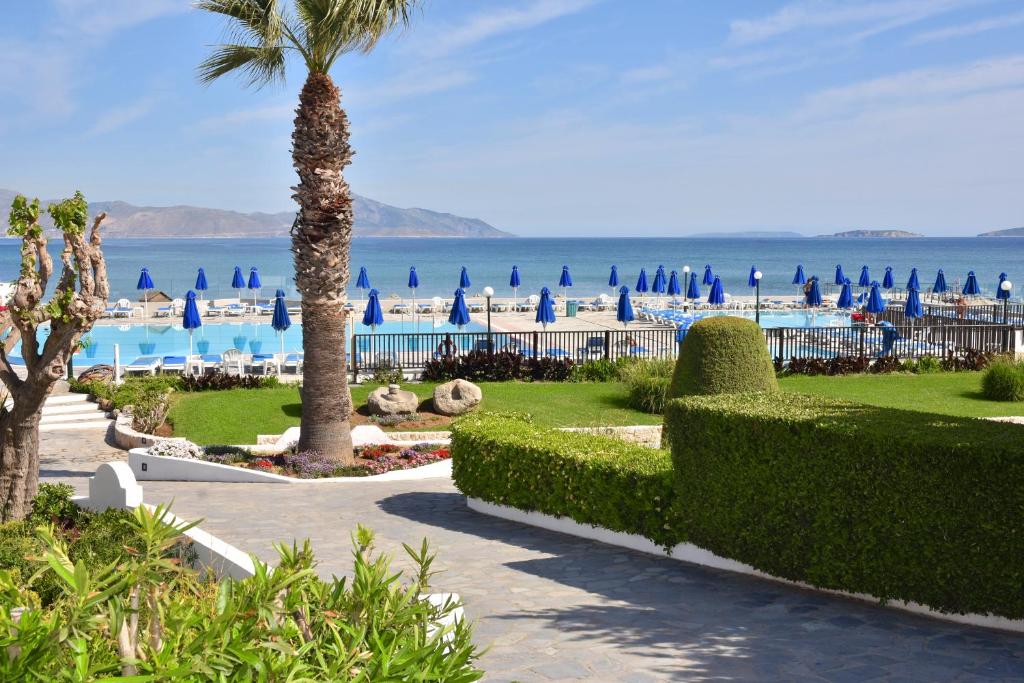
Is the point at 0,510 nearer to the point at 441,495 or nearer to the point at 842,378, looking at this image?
the point at 441,495

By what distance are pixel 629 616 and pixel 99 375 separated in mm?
20524

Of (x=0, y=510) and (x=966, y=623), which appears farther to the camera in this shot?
(x=0, y=510)

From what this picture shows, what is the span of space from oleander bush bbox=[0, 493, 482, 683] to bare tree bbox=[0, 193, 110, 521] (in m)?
5.51

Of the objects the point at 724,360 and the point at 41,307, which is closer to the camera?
the point at 41,307

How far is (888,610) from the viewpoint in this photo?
8.98m

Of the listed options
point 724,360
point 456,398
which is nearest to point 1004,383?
point 724,360

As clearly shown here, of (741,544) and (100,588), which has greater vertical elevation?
(100,588)

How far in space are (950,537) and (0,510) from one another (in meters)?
9.20

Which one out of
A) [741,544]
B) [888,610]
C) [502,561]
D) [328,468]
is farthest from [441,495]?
[888,610]

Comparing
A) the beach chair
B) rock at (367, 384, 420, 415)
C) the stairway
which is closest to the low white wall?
rock at (367, 384, 420, 415)

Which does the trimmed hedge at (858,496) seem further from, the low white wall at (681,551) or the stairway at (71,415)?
the stairway at (71,415)

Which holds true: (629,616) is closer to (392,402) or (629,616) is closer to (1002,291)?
(392,402)

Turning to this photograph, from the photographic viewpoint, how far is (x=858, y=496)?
29.3 feet

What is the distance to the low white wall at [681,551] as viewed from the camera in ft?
28.0
